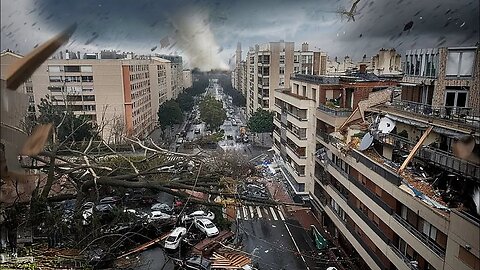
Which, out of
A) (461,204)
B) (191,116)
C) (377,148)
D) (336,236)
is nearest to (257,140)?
(191,116)

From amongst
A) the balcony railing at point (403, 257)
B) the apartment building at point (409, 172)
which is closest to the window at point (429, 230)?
the apartment building at point (409, 172)

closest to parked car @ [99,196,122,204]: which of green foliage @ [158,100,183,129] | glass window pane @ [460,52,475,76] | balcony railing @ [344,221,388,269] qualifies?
balcony railing @ [344,221,388,269]

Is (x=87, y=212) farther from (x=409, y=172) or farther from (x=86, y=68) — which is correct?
(x=86, y=68)

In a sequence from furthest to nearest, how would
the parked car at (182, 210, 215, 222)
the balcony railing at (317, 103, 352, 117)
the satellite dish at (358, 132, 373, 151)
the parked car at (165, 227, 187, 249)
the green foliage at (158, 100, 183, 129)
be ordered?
the green foliage at (158, 100, 183, 129) → the balcony railing at (317, 103, 352, 117) → the parked car at (182, 210, 215, 222) → the satellite dish at (358, 132, 373, 151) → the parked car at (165, 227, 187, 249)

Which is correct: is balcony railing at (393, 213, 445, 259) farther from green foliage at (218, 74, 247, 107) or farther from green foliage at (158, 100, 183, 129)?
green foliage at (218, 74, 247, 107)

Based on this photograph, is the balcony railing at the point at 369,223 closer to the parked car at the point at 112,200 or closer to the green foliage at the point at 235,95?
the parked car at the point at 112,200

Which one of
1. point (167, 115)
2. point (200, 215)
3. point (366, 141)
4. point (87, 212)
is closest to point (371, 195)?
point (366, 141)
